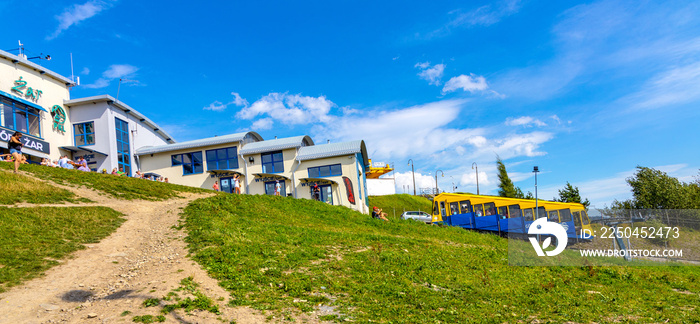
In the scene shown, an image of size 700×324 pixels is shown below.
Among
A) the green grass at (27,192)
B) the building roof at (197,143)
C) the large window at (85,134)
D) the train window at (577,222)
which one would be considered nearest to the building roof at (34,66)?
the large window at (85,134)

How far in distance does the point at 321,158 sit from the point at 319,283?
2486 cm

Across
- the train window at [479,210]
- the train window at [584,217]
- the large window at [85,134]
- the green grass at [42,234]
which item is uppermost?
the large window at [85,134]

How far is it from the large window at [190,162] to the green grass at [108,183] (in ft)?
42.6

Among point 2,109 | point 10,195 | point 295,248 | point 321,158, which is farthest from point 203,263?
point 2,109

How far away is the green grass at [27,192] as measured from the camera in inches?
563

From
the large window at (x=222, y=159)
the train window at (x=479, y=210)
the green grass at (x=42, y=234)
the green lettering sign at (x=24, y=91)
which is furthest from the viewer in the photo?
the large window at (x=222, y=159)

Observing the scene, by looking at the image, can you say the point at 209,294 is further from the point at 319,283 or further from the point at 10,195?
the point at 10,195

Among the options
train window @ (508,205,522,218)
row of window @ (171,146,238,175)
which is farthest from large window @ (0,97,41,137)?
train window @ (508,205,522,218)

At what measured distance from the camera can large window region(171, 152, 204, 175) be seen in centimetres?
3512

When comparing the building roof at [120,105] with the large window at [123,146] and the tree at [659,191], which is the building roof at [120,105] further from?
the tree at [659,191]

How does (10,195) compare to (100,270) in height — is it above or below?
above

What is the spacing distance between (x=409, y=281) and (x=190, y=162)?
30.3 metres

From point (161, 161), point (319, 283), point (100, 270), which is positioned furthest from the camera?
point (161, 161)

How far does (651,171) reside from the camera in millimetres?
40031
